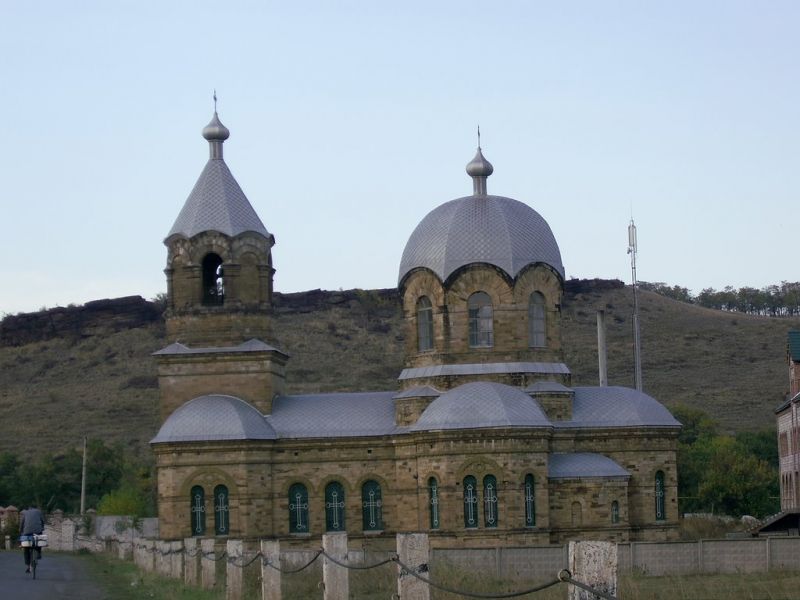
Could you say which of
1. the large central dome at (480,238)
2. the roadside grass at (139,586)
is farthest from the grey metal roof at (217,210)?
the roadside grass at (139,586)

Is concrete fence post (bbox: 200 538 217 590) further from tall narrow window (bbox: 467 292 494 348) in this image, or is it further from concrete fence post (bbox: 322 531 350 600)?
tall narrow window (bbox: 467 292 494 348)

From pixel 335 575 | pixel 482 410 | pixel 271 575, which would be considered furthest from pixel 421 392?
pixel 335 575

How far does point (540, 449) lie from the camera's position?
38094 mm

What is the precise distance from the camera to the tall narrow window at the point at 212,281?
1662 inches

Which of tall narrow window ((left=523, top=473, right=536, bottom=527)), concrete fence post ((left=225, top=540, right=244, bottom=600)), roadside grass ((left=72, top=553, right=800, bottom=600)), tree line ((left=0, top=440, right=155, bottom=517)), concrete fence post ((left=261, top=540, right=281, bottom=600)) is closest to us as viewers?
roadside grass ((left=72, top=553, right=800, bottom=600))

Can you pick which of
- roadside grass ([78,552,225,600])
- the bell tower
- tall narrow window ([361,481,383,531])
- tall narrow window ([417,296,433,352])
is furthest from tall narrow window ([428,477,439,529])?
roadside grass ([78,552,225,600])

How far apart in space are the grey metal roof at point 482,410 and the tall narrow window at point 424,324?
2.72 meters

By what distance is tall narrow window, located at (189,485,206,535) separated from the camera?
39.7m

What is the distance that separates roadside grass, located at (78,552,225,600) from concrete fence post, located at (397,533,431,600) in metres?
6.04

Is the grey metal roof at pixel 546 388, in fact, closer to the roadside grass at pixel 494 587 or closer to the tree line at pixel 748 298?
the roadside grass at pixel 494 587

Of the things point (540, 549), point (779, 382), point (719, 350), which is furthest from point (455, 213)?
point (719, 350)

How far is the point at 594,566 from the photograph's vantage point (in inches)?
532

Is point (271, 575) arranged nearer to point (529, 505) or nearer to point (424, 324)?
point (529, 505)

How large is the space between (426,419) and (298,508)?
181 inches
